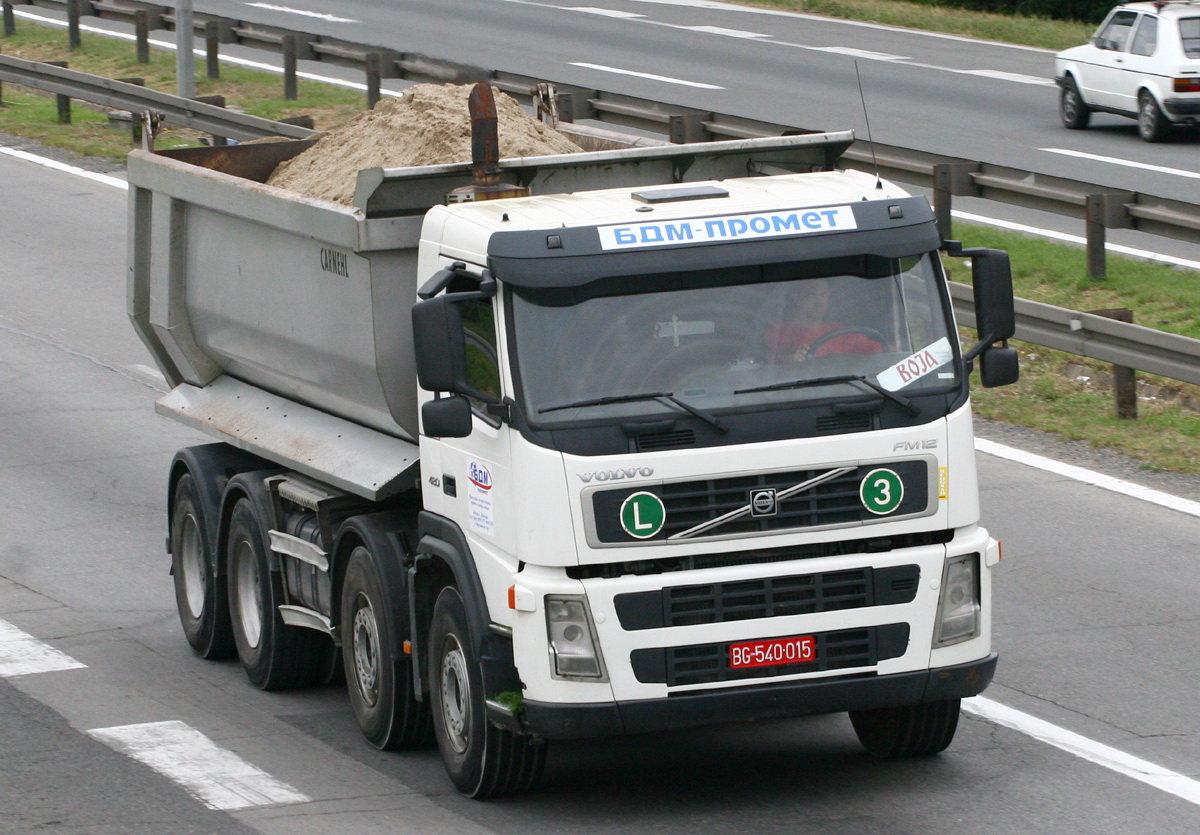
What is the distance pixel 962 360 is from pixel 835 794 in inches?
72.1

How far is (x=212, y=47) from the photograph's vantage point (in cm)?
3130

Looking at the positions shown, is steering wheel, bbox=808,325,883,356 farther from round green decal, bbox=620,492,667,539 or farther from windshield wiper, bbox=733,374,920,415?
round green decal, bbox=620,492,667,539

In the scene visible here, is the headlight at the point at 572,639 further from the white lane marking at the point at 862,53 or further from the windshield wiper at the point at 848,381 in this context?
the white lane marking at the point at 862,53

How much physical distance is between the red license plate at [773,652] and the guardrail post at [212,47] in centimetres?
2461

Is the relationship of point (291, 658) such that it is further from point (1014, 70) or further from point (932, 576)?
point (1014, 70)

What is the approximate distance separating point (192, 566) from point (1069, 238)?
12330mm

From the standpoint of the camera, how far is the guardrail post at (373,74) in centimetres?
2672

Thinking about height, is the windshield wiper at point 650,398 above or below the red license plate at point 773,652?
above

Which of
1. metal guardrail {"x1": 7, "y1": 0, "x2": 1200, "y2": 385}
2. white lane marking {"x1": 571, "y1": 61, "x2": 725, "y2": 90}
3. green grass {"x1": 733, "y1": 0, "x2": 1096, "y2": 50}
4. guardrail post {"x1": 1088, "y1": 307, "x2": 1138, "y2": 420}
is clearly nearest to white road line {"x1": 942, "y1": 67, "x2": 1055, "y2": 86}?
green grass {"x1": 733, "y1": 0, "x2": 1096, "y2": 50}

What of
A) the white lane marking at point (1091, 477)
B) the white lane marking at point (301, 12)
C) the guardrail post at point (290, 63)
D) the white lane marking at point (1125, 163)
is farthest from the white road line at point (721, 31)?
the white lane marking at point (1091, 477)

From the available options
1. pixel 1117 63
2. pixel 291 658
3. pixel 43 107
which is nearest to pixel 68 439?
pixel 291 658

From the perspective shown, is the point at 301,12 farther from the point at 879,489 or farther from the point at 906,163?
the point at 879,489

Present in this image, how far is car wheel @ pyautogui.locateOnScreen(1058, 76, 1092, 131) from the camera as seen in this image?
29.3 metres

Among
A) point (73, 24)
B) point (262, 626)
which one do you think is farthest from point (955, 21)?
point (262, 626)
